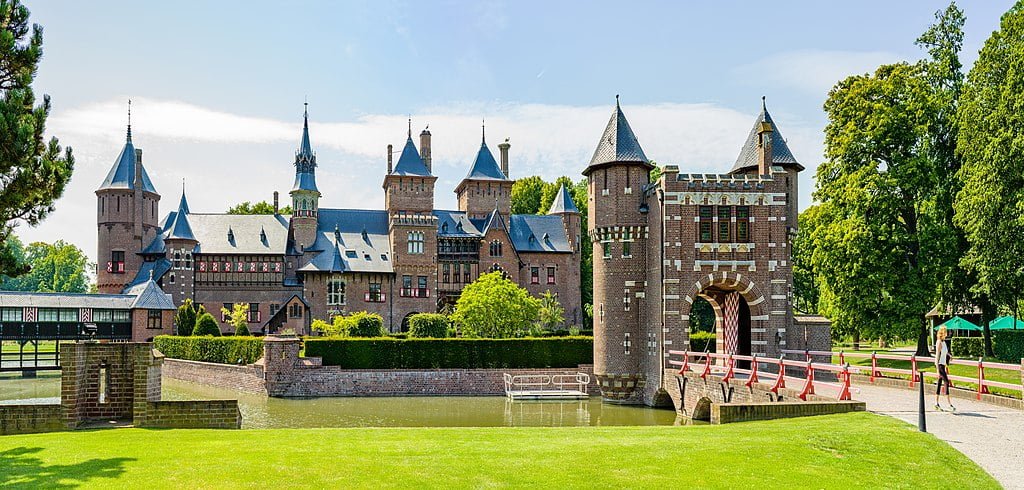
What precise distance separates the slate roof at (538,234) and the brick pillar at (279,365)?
26854 mm

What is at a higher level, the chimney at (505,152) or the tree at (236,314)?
the chimney at (505,152)

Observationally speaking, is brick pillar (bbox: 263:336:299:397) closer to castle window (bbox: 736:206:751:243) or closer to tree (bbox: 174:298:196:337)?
tree (bbox: 174:298:196:337)

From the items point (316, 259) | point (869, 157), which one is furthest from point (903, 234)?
point (316, 259)

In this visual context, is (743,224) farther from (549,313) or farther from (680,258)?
(549,313)

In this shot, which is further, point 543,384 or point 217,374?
point 217,374

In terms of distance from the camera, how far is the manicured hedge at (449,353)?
3819 cm

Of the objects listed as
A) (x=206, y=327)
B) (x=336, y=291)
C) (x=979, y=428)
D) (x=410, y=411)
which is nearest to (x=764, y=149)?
(x=410, y=411)

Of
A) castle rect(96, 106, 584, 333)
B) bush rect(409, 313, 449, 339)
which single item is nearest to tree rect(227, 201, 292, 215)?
castle rect(96, 106, 584, 333)

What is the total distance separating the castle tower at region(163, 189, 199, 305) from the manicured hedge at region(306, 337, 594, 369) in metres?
22.1

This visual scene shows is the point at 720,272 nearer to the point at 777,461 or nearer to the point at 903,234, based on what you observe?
the point at 903,234

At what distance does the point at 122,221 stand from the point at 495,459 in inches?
2094

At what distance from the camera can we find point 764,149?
99.8ft

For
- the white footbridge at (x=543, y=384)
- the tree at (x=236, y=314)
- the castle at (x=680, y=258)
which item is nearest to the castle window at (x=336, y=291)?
the tree at (x=236, y=314)

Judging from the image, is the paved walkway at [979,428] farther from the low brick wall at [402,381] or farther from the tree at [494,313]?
the tree at [494,313]
